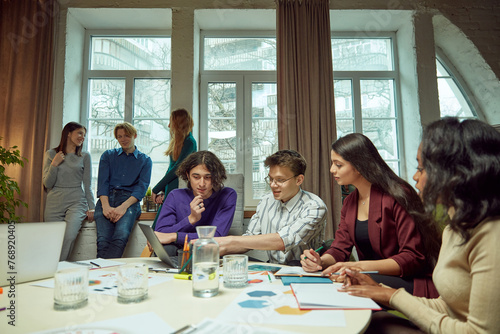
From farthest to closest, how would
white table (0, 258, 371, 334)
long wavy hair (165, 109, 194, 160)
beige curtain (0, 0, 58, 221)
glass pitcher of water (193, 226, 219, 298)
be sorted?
beige curtain (0, 0, 58, 221) < long wavy hair (165, 109, 194, 160) < glass pitcher of water (193, 226, 219, 298) < white table (0, 258, 371, 334)

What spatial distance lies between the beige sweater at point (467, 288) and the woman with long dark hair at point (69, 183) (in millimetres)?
2687

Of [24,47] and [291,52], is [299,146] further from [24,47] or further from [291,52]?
[24,47]

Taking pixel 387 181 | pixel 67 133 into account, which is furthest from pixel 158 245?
pixel 67 133

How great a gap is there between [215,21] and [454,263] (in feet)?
11.2

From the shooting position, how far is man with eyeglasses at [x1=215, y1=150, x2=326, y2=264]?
166cm

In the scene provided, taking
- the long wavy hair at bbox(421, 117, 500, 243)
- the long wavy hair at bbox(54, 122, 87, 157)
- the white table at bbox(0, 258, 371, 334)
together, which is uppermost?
the long wavy hair at bbox(54, 122, 87, 157)

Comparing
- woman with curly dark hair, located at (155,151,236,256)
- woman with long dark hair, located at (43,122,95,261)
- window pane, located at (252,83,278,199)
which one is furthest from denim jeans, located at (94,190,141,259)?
window pane, located at (252,83,278,199)

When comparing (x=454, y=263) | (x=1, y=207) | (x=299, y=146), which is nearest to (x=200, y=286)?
(x=454, y=263)

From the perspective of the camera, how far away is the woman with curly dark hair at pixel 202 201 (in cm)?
185

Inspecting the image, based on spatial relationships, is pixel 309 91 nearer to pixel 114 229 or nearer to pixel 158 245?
pixel 114 229

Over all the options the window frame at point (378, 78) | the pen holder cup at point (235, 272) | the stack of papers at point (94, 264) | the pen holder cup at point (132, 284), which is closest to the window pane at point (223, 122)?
the window frame at point (378, 78)

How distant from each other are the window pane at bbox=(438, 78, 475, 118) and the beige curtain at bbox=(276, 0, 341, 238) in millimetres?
1501

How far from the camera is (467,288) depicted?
787 millimetres

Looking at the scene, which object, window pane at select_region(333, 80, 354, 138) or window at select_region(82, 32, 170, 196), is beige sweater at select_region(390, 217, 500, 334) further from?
window at select_region(82, 32, 170, 196)
